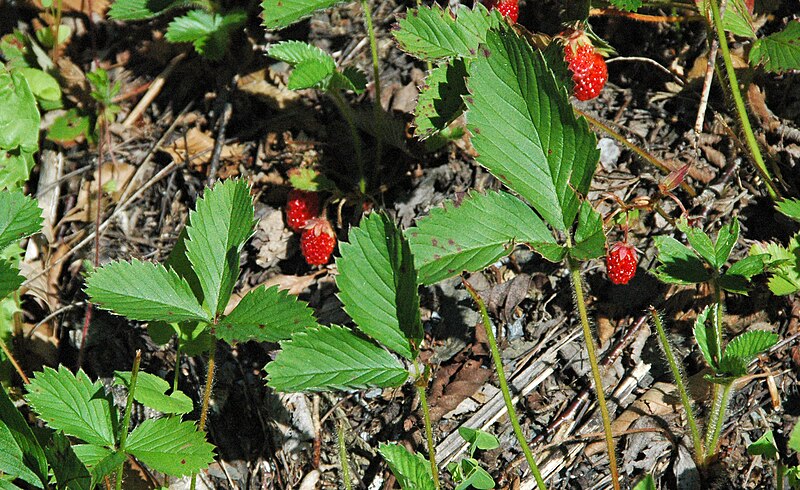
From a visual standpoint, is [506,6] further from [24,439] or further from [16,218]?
[24,439]

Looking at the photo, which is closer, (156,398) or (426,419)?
(426,419)

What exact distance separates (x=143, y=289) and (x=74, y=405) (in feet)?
1.35

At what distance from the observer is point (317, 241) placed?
8.91ft

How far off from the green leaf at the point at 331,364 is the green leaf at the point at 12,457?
33.3 inches

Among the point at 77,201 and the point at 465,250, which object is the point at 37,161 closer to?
the point at 77,201

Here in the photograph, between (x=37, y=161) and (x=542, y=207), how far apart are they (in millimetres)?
2840

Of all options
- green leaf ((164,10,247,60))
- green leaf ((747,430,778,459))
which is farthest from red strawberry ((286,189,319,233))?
green leaf ((747,430,778,459))

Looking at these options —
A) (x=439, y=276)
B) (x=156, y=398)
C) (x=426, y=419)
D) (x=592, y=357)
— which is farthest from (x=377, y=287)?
(x=156, y=398)

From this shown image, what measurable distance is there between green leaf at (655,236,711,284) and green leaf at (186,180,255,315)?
1.26m

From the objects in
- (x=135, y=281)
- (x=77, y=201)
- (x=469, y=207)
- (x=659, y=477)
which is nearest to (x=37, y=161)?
(x=77, y=201)

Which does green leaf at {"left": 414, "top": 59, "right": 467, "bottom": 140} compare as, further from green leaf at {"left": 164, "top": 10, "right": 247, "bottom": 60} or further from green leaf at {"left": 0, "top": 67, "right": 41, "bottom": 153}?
green leaf at {"left": 0, "top": 67, "right": 41, "bottom": 153}

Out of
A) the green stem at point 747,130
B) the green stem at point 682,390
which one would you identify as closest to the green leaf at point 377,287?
the green stem at point 682,390

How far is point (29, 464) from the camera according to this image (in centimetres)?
205

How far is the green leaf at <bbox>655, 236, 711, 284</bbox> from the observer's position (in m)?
2.11
